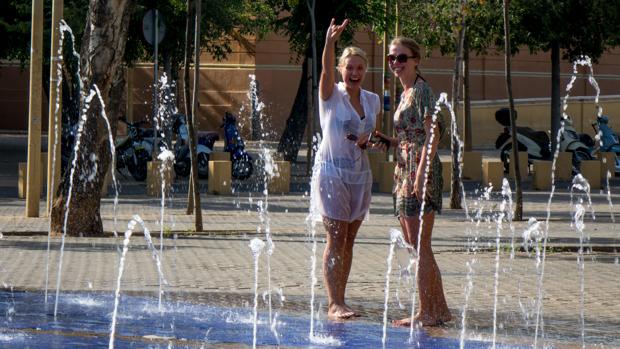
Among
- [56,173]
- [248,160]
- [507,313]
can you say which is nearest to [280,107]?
[248,160]

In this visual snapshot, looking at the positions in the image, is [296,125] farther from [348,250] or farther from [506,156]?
[348,250]

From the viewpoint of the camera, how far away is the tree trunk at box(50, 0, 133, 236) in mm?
15352

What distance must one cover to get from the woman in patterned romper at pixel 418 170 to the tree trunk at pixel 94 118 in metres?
6.84

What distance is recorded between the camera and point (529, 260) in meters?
13.6

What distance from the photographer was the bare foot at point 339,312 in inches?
360

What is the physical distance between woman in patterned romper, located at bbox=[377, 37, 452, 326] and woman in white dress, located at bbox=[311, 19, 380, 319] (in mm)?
306

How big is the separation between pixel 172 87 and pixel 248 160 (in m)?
15.5

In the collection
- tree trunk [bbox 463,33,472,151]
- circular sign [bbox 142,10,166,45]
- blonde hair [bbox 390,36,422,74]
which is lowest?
blonde hair [bbox 390,36,422,74]

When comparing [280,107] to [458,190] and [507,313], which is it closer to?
[458,190]

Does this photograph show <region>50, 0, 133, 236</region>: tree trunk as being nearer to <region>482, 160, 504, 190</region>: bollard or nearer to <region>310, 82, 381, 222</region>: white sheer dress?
<region>310, 82, 381, 222</region>: white sheer dress

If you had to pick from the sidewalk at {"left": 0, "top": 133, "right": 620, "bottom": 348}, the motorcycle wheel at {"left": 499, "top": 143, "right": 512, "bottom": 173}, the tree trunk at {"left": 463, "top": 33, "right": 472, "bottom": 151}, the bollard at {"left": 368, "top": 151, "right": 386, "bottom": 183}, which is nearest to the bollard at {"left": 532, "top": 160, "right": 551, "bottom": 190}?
the tree trunk at {"left": 463, "top": 33, "right": 472, "bottom": 151}

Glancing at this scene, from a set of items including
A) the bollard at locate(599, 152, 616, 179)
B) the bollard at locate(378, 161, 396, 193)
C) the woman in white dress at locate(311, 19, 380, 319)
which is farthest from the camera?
the bollard at locate(599, 152, 616, 179)

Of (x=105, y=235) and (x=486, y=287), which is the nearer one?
(x=486, y=287)

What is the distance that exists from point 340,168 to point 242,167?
18.6 m
